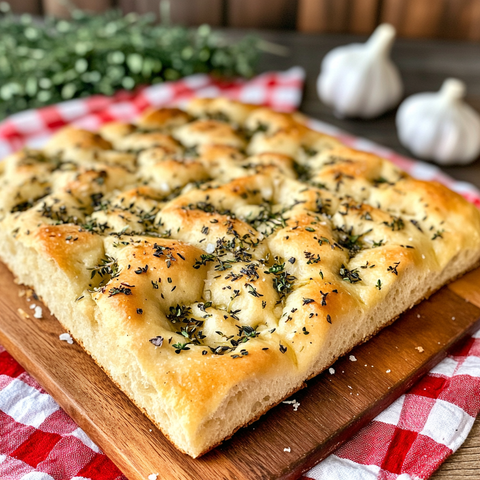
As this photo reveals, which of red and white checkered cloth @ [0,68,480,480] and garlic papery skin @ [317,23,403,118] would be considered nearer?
red and white checkered cloth @ [0,68,480,480]

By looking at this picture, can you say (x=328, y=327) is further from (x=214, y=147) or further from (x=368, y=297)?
(x=214, y=147)

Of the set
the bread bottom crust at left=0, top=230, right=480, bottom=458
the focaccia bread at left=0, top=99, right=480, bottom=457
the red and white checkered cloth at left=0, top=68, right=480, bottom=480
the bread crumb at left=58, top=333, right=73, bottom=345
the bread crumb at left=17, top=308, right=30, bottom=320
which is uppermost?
the focaccia bread at left=0, top=99, right=480, bottom=457

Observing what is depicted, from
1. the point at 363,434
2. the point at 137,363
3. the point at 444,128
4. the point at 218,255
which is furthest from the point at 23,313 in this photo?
the point at 444,128

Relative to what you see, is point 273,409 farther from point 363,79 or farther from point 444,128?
point 363,79

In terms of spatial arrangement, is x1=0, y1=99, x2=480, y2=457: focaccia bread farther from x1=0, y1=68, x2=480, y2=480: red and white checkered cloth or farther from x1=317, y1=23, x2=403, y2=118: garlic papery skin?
x1=317, y1=23, x2=403, y2=118: garlic papery skin

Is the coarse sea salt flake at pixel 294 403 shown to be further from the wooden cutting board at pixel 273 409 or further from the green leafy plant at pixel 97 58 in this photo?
the green leafy plant at pixel 97 58

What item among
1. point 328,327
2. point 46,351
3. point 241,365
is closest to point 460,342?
point 328,327

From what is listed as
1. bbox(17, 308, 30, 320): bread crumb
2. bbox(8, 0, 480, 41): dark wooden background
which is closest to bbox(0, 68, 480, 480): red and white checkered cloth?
bbox(17, 308, 30, 320): bread crumb
